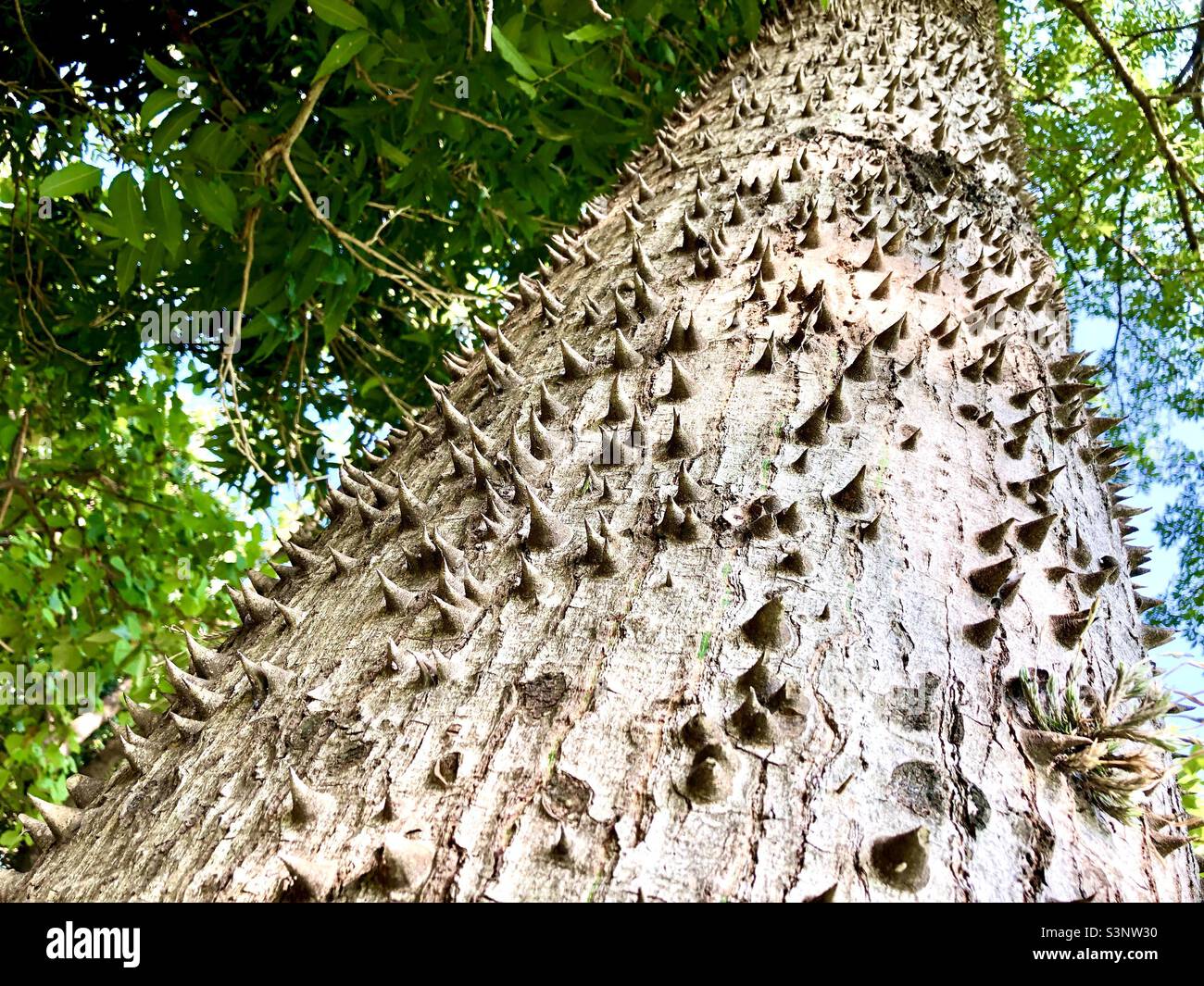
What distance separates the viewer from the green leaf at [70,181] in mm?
1924

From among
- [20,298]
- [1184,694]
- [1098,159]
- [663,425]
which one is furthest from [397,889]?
[1098,159]

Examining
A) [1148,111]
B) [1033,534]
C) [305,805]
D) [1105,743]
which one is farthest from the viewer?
[1148,111]

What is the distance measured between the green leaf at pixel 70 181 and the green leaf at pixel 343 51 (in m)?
0.61

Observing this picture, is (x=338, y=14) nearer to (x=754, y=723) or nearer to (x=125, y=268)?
(x=125, y=268)

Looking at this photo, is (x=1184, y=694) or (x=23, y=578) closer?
(x=1184, y=694)

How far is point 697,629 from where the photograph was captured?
951 mm

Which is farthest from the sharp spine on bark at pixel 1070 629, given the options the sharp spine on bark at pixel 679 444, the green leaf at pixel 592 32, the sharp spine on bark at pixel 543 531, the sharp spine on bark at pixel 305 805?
the green leaf at pixel 592 32

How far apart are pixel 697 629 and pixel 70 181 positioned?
76.3 inches

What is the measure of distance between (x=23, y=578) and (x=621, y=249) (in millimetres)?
3705

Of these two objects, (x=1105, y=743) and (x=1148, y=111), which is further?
(x=1148, y=111)

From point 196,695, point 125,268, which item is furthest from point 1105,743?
point 125,268

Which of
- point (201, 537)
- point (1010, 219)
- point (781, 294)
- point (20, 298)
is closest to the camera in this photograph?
point (781, 294)

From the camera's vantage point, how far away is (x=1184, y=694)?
3.53 ft
